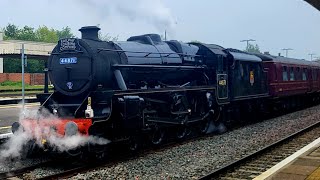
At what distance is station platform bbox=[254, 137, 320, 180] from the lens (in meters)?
6.33

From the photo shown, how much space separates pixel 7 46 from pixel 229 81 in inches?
1250

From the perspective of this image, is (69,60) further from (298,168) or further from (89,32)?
(298,168)

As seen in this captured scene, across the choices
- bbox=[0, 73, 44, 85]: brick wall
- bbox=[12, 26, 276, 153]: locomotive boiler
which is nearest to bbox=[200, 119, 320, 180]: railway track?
bbox=[12, 26, 276, 153]: locomotive boiler

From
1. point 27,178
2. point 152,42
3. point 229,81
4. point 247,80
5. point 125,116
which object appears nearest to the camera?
point 27,178

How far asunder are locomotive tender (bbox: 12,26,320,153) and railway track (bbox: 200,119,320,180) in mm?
2529

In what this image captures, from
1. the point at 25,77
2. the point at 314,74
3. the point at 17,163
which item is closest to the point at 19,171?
the point at 17,163

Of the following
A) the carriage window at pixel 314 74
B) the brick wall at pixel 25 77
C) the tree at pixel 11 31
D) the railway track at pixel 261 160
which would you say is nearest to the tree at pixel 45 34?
the tree at pixel 11 31

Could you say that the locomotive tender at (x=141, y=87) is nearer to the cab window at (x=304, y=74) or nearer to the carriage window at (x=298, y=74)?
the carriage window at (x=298, y=74)

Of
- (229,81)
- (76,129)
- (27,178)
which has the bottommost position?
(27,178)

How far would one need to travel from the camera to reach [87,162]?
29.5 ft

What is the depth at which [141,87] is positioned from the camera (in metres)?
10.5

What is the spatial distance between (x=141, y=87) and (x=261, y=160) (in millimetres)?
3685

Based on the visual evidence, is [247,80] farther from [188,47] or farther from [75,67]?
[75,67]

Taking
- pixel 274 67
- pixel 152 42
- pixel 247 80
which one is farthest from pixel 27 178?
pixel 274 67
